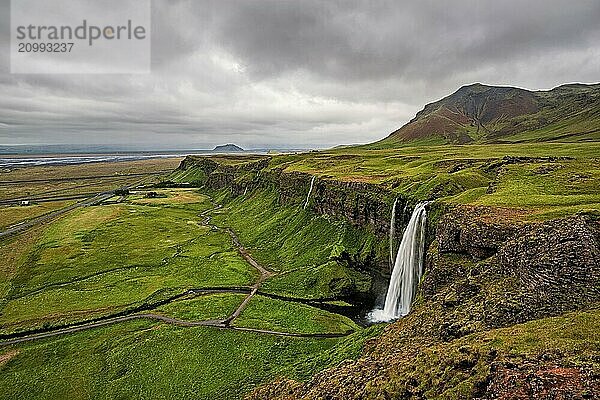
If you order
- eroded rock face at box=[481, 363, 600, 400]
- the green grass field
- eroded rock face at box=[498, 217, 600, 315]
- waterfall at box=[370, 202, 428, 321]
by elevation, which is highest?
eroded rock face at box=[498, 217, 600, 315]

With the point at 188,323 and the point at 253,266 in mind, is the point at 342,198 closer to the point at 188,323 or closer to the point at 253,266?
the point at 253,266

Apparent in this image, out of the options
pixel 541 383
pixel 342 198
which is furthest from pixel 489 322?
pixel 342 198

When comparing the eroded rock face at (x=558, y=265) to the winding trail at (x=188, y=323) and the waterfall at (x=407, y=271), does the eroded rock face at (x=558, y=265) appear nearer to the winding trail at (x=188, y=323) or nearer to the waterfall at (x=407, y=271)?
the waterfall at (x=407, y=271)

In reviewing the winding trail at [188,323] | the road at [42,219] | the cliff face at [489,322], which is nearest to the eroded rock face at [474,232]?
the cliff face at [489,322]

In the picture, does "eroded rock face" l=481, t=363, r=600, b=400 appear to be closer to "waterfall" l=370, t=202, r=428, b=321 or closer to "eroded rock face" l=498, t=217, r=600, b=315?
"eroded rock face" l=498, t=217, r=600, b=315

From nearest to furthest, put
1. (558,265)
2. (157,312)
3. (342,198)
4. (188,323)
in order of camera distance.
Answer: (558,265) → (188,323) → (157,312) → (342,198)

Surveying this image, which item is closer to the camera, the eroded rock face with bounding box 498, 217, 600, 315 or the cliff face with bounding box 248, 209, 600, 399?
the cliff face with bounding box 248, 209, 600, 399

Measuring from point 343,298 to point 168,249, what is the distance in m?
46.3

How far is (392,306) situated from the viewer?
→ 52.3 metres

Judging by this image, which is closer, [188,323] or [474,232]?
[474,232]

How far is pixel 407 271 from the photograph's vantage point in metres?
51.2

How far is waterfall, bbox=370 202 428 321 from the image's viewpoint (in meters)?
49.8

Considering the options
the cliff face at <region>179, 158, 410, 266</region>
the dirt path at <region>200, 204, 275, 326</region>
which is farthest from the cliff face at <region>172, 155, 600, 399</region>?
the cliff face at <region>179, 158, 410, 266</region>

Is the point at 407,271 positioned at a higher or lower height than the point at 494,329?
lower
